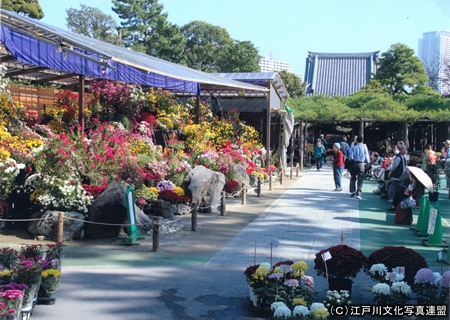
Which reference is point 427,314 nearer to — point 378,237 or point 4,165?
point 378,237

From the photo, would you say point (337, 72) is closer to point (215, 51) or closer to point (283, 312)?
point (215, 51)

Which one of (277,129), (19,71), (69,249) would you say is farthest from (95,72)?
(277,129)

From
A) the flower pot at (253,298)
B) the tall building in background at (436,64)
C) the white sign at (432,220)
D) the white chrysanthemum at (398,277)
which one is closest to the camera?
the white chrysanthemum at (398,277)

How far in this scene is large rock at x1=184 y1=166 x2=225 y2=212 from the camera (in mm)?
12359

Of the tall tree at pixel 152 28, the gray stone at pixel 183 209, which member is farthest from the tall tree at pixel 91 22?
the gray stone at pixel 183 209

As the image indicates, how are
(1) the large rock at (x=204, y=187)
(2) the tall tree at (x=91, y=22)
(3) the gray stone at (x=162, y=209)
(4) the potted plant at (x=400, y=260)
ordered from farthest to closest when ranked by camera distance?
1. (2) the tall tree at (x=91, y=22)
2. (1) the large rock at (x=204, y=187)
3. (3) the gray stone at (x=162, y=209)
4. (4) the potted plant at (x=400, y=260)

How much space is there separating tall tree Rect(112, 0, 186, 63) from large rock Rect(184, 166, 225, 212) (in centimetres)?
2051

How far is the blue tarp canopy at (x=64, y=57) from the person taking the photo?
9.15 m

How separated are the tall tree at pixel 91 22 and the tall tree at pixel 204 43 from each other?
5.45m

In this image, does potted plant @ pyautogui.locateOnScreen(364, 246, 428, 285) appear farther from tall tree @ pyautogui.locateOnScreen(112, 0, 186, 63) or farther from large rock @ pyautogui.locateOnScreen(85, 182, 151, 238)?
tall tree @ pyautogui.locateOnScreen(112, 0, 186, 63)

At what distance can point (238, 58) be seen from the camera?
119 ft

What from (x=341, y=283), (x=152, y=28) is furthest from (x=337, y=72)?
(x=341, y=283)

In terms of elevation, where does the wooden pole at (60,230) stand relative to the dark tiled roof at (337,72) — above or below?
below

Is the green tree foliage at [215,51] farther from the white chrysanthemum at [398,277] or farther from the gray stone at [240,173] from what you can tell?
the white chrysanthemum at [398,277]
